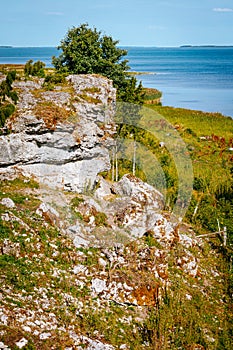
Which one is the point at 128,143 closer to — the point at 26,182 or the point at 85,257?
the point at 26,182

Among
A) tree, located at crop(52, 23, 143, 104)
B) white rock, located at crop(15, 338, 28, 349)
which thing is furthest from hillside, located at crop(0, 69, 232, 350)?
tree, located at crop(52, 23, 143, 104)

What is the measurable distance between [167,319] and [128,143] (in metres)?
12.9

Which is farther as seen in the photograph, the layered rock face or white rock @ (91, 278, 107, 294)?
the layered rock face

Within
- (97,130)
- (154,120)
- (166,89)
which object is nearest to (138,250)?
(97,130)

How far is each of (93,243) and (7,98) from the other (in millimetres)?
7499

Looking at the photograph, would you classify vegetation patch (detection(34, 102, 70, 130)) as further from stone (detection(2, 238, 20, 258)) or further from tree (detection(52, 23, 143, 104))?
tree (detection(52, 23, 143, 104))

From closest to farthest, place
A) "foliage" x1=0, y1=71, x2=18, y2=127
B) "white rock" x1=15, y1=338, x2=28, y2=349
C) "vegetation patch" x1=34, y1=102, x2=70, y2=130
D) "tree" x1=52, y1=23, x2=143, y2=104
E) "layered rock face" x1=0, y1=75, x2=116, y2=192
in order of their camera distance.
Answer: "white rock" x1=15, y1=338, x2=28, y2=349
"foliage" x1=0, y1=71, x2=18, y2=127
"layered rock face" x1=0, y1=75, x2=116, y2=192
"vegetation patch" x1=34, y1=102, x2=70, y2=130
"tree" x1=52, y1=23, x2=143, y2=104

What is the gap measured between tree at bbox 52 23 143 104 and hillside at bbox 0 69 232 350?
7.51 metres

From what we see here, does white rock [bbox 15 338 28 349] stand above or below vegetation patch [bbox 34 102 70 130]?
below

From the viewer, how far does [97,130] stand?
18.0 metres

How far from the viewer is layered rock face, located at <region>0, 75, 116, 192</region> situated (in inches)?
631

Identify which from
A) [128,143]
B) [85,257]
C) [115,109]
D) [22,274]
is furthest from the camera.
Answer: [128,143]

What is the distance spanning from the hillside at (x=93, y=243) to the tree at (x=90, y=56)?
7510 millimetres

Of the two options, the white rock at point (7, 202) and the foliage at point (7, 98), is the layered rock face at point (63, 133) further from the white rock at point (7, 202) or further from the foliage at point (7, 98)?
the white rock at point (7, 202)
